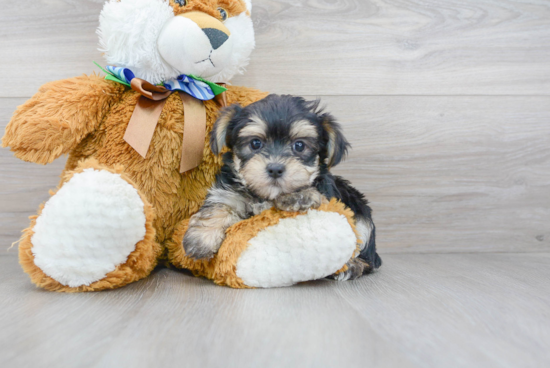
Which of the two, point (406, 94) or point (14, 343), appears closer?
point (14, 343)

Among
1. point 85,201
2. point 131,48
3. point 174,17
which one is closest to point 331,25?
point 174,17

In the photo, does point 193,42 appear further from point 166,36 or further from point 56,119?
point 56,119

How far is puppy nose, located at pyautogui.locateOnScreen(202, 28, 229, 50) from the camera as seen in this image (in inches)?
60.0

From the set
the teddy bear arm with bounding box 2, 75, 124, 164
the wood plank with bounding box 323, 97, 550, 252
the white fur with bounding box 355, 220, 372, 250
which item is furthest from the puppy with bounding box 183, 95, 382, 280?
the wood plank with bounding box 323, 97, 550, 252

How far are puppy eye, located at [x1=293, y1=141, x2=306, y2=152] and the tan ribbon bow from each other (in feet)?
1.24

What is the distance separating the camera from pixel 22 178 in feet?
6.63

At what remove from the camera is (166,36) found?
152cm

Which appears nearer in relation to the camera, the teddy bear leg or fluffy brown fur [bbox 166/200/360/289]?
the teddy bear leg

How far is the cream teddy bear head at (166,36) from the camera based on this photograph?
150 centimetres

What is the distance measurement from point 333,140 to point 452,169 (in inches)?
37.6

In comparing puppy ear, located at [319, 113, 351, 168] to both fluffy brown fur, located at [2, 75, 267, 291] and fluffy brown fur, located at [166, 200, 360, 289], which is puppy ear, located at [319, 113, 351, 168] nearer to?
fluffy brown fur, located at [166, 200, 360, 289]

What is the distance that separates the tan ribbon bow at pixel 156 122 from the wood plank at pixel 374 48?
0.52m

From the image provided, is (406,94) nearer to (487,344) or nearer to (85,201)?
(487,344)

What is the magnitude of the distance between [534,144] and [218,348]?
202 centimetres
